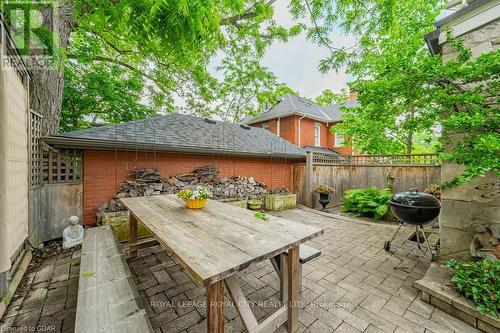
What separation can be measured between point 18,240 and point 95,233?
818 mm

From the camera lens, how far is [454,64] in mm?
2332

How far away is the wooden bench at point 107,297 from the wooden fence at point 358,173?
263 inches

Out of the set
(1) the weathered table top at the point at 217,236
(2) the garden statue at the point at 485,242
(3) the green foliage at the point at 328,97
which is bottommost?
(2) the garden statue at the point at 485,242

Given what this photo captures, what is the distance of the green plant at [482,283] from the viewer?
1.99m

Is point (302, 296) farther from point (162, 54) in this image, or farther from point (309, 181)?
point (309, 181)

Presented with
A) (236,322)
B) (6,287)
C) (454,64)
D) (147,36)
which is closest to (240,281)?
(236,322)

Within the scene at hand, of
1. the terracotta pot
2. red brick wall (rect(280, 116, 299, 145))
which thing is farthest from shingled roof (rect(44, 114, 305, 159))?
red brick wall (rect(280, 116, 299, 145))

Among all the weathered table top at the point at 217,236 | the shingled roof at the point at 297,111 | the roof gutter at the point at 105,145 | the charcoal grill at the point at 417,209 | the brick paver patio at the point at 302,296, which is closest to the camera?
the weathered table top at the point at 217,236

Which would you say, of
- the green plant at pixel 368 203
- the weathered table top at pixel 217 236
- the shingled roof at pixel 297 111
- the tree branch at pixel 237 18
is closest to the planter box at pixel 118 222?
the weathered table top at pixel 217 236

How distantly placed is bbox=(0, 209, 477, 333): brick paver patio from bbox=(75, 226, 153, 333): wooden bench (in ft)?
1.74

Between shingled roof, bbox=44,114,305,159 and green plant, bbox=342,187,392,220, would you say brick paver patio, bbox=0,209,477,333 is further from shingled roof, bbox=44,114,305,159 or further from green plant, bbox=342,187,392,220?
green plant, bbox=342,187,392,220

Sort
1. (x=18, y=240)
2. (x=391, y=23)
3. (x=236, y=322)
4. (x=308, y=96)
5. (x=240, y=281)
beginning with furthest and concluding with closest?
(x=308, y=96) < (x=391, y=23) < (x=240, y=281) < (x=18, y=240) < (x=236, y=322)

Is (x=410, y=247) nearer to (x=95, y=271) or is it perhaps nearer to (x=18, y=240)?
(x=95, y=271)

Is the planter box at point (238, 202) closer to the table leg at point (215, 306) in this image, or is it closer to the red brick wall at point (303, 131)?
the table leg at point (215, 306)
